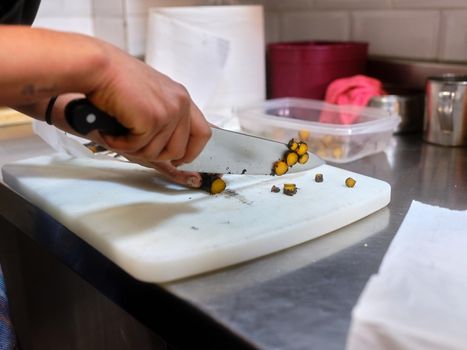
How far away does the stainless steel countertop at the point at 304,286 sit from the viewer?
0.38m

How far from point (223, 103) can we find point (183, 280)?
0.63 metres

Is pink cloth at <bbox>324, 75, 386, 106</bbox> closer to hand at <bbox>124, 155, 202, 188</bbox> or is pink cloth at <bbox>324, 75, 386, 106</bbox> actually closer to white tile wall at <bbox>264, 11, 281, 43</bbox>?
white tile wall at <bbox>264, 11, 281, 43</bbox>

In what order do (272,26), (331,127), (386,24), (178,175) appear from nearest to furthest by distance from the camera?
(178,175)
(331,127)
(386,24)
(272,26)

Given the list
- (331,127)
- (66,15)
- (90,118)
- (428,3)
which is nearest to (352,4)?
(428,3)

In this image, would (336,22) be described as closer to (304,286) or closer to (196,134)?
(196,134)

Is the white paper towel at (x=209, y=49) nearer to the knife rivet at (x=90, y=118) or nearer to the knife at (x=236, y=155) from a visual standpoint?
the knife at (x=236, y=155)

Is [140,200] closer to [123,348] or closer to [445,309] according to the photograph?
[123,348]

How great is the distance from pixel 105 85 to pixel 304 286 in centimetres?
23

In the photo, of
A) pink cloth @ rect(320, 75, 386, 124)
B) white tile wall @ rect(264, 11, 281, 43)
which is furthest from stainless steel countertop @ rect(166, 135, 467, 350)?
white tile wall @ rect(264, 11, 281, 43)

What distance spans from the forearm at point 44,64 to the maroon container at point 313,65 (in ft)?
2.17

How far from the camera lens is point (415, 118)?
3.14 ft

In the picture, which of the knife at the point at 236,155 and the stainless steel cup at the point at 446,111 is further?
the stainless steel cup at the point at 446,111

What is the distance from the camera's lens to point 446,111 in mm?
841

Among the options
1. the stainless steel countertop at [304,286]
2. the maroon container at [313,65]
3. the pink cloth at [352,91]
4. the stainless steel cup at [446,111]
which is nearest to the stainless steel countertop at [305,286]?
the stainless steel countertop at [304,286]
